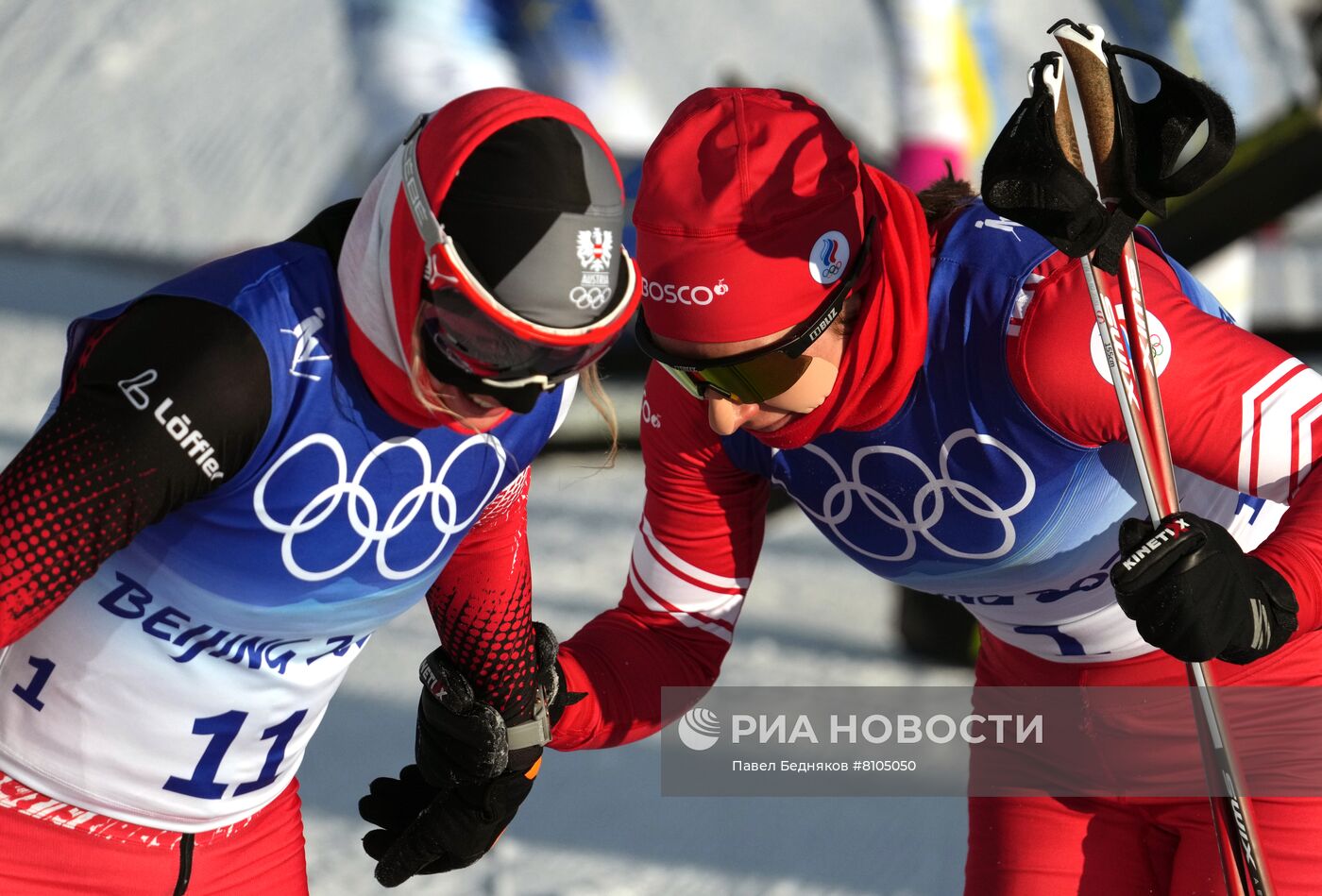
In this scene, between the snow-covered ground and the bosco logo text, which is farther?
the snow-covered ground

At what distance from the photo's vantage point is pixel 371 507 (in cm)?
180

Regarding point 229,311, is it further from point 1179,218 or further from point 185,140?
point 185,140

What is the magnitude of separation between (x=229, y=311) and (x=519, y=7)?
3849 millimetres

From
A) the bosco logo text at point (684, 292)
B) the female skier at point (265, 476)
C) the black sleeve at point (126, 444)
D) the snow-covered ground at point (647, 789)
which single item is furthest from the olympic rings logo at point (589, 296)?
the snow-covered ground at point (647, 789)

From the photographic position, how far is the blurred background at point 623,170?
362 cm

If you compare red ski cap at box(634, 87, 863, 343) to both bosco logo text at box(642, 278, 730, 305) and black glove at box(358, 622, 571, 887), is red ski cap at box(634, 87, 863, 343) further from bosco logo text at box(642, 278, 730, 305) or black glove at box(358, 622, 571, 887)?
black glove at box(358, 622, 571, 887)

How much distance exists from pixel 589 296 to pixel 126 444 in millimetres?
499

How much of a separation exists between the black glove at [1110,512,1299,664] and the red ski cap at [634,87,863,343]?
50cm

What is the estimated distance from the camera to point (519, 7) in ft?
17.2

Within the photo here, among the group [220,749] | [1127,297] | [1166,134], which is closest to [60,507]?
[220,749]

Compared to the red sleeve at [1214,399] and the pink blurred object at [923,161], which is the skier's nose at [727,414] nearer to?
the red sleeve at [1214,399]

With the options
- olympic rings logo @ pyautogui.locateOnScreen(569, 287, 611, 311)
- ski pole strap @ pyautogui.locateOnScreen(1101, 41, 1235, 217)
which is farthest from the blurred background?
ski pole strap @ pyautogui.locateOnScreen(1101, 41, 1235, 217)

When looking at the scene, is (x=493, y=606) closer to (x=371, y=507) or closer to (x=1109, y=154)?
(x=371, y=507)

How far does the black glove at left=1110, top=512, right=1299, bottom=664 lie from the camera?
1781mm
